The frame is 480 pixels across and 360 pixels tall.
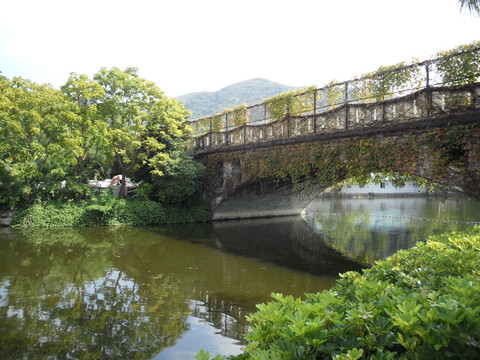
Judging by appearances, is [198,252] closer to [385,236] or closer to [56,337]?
[56,337]

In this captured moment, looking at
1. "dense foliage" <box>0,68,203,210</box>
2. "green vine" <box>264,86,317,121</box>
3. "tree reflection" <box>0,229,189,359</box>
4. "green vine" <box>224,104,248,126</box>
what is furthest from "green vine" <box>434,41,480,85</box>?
"dense foliage" <box>0,68,203,210</box>

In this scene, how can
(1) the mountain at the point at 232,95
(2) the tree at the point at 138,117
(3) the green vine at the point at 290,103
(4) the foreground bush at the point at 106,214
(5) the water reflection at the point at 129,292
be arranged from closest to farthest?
(5) the water reflection at the point at 129,292 → (3) the green vine at the point at 290,103 → (4) the foreground bush at the point at 106,214 → (2) the tree at the point at 138,117 → (1) the mountain at the point at 232,95

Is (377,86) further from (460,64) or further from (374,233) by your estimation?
(374,233)

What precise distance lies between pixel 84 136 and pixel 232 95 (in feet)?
344

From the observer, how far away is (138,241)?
14.3 metres

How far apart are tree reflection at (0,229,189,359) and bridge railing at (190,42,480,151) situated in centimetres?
835

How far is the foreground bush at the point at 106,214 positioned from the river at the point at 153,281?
3.77 feet

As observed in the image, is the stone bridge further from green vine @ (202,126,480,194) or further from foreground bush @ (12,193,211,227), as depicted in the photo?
foreground bush @ (12,193,211,227)

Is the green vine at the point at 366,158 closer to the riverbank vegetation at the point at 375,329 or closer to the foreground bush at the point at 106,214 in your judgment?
the foreground bush at the point at 106,214

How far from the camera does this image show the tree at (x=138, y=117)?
1959 cm

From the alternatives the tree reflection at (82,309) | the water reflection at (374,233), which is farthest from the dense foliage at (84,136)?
the water reflection at (374,233)

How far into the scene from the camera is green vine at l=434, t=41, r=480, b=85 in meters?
9.36

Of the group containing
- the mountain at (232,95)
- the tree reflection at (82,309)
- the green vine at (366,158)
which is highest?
the mountain at (232,95)

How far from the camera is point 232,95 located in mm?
119438
